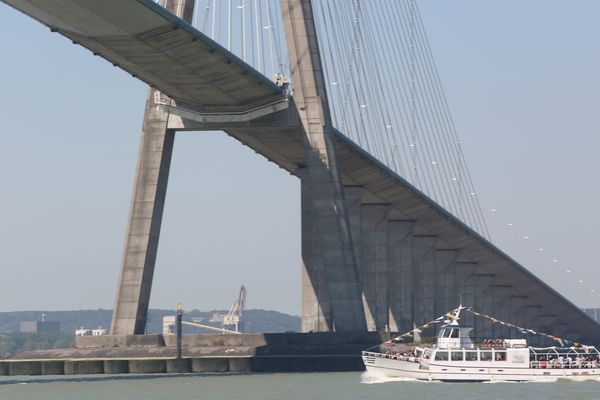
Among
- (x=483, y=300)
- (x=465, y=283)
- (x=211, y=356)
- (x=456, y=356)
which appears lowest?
(x=456, y=356)

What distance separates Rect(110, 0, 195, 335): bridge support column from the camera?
88250 mm

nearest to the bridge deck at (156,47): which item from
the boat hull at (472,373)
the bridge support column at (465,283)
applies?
the boat hull at (472,373)

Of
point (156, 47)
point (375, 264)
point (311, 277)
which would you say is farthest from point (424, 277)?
point (156, 47)

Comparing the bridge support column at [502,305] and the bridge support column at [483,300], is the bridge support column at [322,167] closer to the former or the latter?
the bridge support column at [483,300]

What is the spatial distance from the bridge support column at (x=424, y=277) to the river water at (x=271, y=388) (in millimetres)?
67599

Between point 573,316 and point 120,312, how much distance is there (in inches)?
4183

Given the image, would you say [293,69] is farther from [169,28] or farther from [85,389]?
[85,389]

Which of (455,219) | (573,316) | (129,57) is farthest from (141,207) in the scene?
(573,316)

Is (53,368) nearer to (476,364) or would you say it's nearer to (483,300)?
(476,364)

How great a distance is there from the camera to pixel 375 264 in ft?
445

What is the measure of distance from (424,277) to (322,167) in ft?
218

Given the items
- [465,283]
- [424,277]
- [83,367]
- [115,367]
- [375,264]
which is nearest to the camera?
[115,367]

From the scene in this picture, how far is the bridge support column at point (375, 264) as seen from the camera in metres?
131

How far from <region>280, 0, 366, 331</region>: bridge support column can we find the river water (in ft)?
29.3
